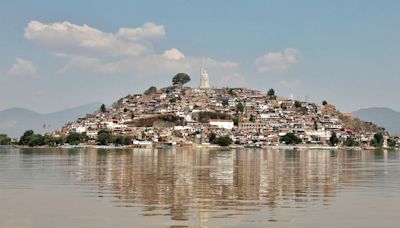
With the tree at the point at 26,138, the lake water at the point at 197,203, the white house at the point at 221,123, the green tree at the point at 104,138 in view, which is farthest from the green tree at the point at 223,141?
the lake water at the point at 197,203

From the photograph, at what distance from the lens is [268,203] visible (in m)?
23.0

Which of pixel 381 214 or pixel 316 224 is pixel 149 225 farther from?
pixel 381 214

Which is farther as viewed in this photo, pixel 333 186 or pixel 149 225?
pixel 333 186

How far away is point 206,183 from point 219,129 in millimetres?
158168

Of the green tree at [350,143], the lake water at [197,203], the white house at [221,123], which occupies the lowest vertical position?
the lake water at [197,203]

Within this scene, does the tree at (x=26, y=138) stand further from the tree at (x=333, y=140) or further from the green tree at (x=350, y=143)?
the green tree at (x=350, y=143)

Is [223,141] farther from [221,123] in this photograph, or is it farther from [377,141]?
[377,141]

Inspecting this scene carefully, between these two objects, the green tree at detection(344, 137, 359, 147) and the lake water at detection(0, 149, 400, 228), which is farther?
the green tree at detection(344, 137, 359, 147)

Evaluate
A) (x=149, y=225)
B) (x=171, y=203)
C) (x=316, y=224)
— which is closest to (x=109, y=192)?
(x=171, y=203)

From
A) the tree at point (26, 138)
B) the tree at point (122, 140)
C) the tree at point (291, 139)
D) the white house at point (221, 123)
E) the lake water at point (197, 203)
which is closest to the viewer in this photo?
the lake water at point (197, 203)

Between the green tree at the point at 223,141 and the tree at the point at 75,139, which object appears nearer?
the green tree at the point at 223,141

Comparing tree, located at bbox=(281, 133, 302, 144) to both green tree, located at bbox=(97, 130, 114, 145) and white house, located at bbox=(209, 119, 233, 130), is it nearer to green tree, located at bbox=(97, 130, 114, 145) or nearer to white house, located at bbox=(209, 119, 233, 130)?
white house, located at bbox=(209, 119, 233, 130)

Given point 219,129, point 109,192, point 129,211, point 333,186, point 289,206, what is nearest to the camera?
point 129,211

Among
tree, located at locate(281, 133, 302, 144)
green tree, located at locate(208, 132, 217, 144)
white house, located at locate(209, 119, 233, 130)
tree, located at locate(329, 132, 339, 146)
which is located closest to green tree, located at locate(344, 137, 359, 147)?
tree, located at locate(329, 132, 339, 146)
